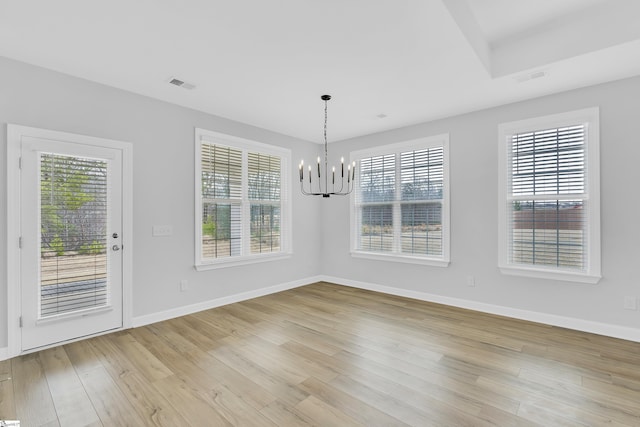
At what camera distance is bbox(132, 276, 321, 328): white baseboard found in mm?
3570

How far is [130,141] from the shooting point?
3.46 metres

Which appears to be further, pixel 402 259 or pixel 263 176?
pixel 263 176

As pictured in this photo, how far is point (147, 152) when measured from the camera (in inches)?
142

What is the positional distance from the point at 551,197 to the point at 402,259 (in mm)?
2069

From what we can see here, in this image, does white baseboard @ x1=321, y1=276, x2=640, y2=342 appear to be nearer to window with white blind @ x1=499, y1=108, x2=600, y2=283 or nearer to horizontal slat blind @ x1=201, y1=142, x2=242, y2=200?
window with white blind @ x1=499, y1=108, x2=600, y2=283

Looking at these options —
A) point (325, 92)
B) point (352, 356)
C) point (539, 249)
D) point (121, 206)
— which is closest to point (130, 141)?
point (121, 206)

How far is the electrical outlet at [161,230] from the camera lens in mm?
3647

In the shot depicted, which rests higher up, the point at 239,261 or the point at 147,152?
the point at 147,152

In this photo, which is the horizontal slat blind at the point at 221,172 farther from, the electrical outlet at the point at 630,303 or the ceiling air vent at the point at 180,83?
the electrical outlet at the point at 630,303

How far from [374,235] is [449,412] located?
3.39 m

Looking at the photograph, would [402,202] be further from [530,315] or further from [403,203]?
[530,315]

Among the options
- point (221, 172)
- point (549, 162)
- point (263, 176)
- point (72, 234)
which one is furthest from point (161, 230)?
point (549, 162)

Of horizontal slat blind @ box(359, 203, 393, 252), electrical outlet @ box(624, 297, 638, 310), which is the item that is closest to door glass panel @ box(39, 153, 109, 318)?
horizontal slat blind @ box(359, 203, 393, 252)

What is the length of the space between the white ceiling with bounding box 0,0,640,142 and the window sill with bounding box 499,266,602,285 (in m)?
2.03
